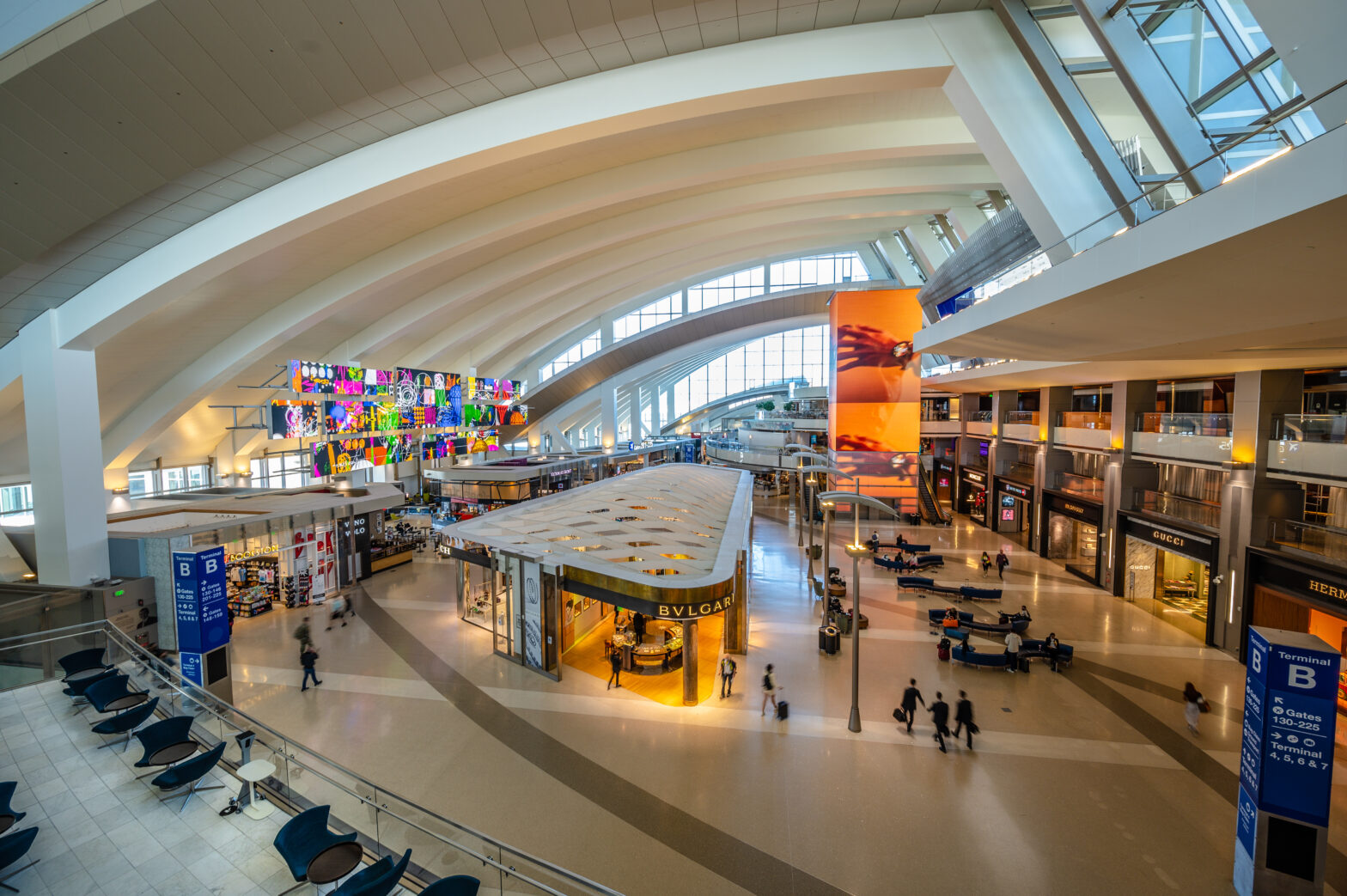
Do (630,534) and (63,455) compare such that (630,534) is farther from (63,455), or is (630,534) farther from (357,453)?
(357,453)

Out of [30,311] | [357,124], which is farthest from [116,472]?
[357,124]

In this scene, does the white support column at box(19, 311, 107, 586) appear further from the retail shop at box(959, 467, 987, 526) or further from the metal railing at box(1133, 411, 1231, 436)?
the retail shop at box(959, 467, 987, 526)

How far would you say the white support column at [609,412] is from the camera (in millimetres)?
36156

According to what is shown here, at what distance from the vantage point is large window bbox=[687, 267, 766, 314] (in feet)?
130

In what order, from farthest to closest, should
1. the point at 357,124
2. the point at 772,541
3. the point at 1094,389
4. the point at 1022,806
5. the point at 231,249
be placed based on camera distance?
1. the point at 772,541
2. the point at 1094,389
3. the point at 231,249
4. the point at 357,124
5. the point at 1022,806

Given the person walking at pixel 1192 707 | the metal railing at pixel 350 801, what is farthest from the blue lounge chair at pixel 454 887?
the person walking at pixel 1192 707

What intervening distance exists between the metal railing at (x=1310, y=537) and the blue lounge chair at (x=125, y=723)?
17755mm

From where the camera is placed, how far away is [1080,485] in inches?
716

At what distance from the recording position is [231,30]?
A: 20.4 ft

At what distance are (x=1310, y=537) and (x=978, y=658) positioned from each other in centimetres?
639

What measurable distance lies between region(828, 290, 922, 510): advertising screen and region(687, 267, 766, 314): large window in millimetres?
15194

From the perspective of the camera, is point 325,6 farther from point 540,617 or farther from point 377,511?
point 377,511

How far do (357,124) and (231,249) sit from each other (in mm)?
3084

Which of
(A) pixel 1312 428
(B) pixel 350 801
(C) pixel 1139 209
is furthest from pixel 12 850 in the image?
(A) pixel 1312 428
